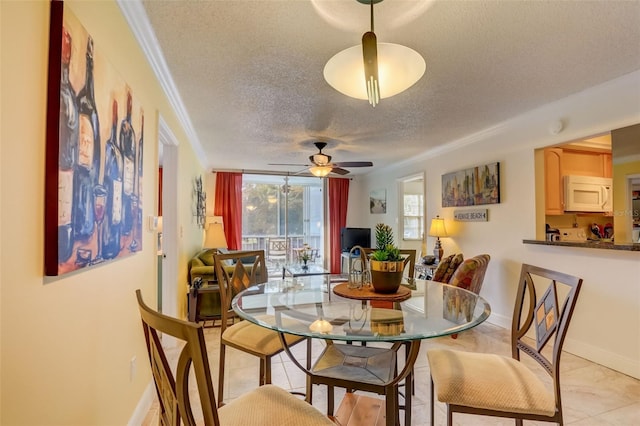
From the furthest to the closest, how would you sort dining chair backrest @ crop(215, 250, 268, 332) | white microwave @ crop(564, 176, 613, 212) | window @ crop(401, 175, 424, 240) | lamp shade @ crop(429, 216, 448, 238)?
window @ crop(401, 175, 424, 240) → lamp shade @ crop(429, 216, 448, 238) → white microwave @ crop(564, 176, 613, 212) → dining chair backrest @ crop(215, 250, 268, 332)

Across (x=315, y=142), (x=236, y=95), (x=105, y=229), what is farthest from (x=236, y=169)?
(x=105, y=229)

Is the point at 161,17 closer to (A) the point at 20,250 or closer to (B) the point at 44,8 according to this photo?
(B) the point at 44,8

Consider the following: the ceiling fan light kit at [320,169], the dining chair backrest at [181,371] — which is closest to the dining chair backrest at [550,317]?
the dining chair backrest at [181,371]

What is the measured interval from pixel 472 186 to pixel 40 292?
13.9 feet

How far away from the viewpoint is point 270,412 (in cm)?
116

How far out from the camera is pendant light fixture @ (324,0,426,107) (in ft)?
4.49

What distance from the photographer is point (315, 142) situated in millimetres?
4363

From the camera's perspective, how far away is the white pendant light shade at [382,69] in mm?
1439

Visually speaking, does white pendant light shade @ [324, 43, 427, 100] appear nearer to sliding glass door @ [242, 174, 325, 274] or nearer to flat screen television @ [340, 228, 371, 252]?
flat screen television @ [340, 228, 371, 252]

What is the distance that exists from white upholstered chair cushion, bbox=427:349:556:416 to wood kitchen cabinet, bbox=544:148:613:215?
2.58 metres

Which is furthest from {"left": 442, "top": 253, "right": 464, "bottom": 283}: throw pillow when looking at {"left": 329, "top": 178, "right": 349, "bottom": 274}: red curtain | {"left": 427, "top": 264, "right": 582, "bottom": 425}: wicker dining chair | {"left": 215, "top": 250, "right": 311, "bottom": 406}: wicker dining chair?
{"left": 329, "top": 178, "right": 349, "bottom": 274}: red curtain

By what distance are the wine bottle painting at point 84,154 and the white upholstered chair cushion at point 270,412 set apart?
76 centimetres

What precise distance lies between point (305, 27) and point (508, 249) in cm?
318

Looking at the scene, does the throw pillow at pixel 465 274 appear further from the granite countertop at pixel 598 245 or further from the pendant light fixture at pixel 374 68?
the pendant light fixture at pixel 374 68
